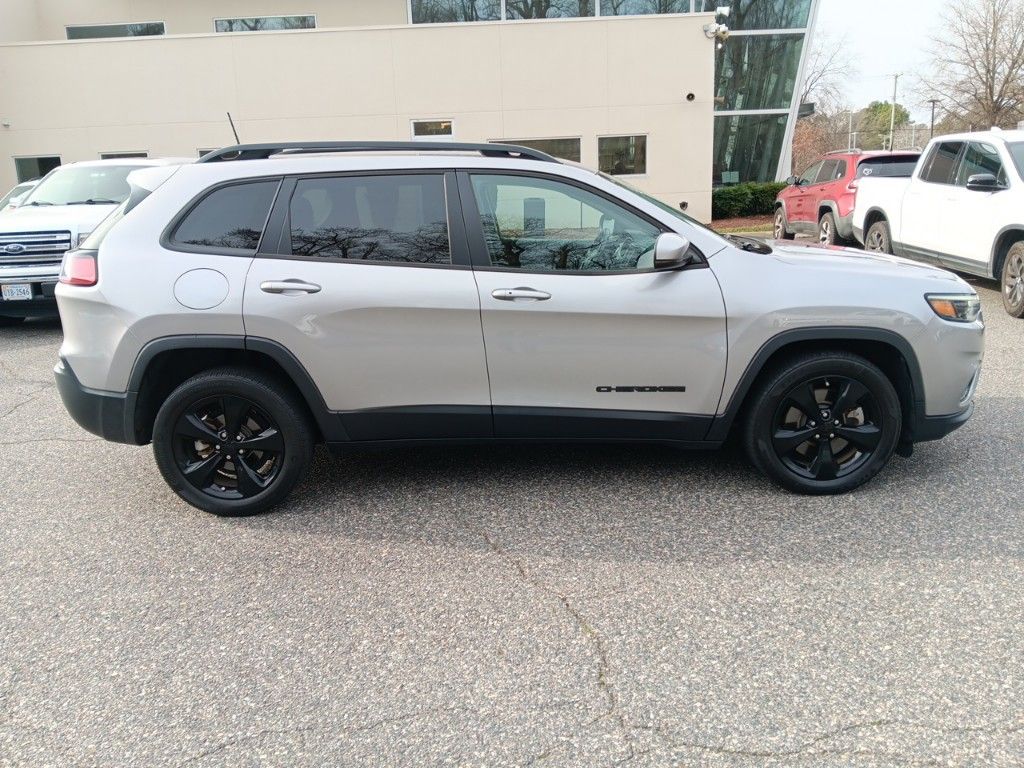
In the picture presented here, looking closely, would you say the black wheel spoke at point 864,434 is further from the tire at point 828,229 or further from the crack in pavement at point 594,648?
the tire at point 828,229

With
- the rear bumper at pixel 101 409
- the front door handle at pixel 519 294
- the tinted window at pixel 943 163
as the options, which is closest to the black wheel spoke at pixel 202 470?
the rear bumper at pixel 101 409

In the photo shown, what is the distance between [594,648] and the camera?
9.57ft

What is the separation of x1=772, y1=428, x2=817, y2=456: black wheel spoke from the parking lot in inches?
10.5

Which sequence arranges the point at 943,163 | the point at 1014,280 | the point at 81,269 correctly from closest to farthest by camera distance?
the point at 81,269 → the point at 1014,280 → the point at 943,163

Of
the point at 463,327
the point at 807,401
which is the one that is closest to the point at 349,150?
the point at 463,327

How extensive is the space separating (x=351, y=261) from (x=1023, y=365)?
5640 mm

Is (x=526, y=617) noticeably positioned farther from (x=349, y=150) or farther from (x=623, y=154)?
(x=623, y=154)

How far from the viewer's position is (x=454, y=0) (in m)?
21.1

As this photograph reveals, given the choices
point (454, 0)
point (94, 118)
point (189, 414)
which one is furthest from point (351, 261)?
point (454, 0)

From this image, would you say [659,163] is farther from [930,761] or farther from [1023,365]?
[930,761]

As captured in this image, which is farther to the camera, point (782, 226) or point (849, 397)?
point (782, 226)

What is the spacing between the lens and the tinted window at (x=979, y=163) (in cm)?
865

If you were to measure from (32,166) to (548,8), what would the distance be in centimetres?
1334

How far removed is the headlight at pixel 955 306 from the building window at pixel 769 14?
21.6m
